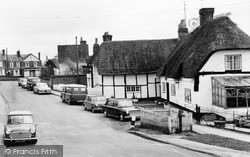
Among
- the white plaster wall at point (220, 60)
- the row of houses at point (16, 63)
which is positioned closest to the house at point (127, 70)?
the white plaster wall at point (220, 60)

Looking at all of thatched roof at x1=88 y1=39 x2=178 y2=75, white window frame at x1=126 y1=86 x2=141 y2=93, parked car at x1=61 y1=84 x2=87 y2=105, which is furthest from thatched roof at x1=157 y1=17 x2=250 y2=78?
parked car at x1=61 y1=84 x2=87 y2=105

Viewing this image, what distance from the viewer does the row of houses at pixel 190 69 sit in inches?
1093

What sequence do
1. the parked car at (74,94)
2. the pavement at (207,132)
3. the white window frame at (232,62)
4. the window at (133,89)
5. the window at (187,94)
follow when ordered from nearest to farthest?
1. the pavement at (207,132)
2. the white window frame at (232,62)
3. the window at (187,94)
4. the parked car at (74,94)
5. the window at (133,89)

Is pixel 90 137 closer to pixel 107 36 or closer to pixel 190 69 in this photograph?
pixel 190 69

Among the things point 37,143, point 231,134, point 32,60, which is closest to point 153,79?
point 231,134

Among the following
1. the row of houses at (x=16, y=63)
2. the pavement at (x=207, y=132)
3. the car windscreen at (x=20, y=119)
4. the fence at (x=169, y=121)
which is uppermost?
the row of houses at (x=16, y=63)

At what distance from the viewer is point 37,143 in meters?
19.2

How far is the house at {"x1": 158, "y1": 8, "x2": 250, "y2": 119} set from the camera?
87.5 feet

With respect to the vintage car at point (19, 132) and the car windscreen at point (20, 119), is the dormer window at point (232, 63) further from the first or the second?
the vintage car at point (19, 132)

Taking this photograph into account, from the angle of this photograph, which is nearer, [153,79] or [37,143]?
[37,143]

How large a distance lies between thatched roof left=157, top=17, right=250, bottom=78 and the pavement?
20.7ft

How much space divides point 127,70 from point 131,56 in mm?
2281

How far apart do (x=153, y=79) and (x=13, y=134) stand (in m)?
26.0

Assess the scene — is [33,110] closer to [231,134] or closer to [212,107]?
[212,107]
